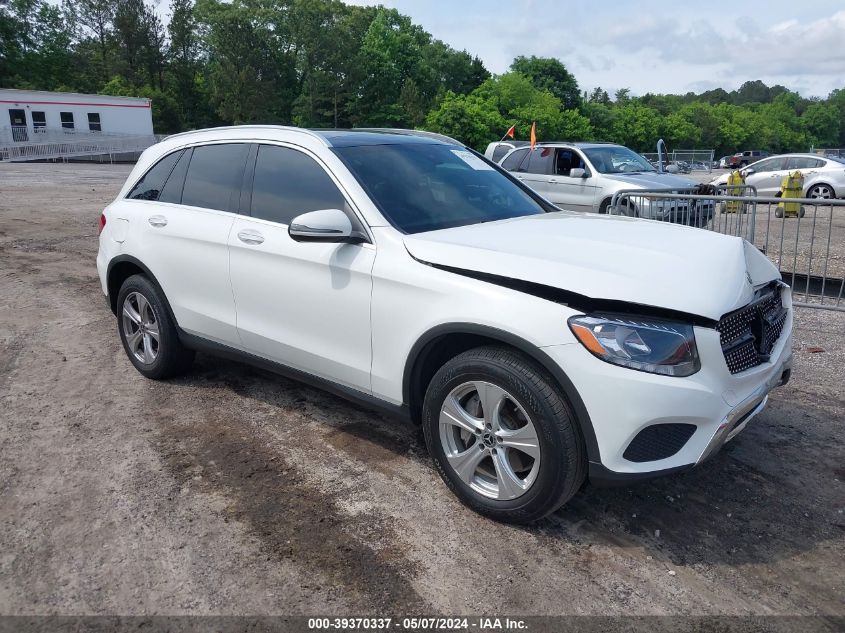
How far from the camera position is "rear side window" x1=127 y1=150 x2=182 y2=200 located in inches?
201

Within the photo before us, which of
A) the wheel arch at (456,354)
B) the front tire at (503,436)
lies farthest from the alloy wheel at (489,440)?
the wheel arch at (456,354)

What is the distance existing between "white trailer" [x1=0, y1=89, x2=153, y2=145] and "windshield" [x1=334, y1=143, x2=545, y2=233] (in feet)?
153

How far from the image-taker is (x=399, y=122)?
70812mm

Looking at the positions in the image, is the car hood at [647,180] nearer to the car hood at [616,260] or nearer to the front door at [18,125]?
the car hood at [616,260]

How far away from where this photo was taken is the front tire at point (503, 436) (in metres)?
2.99

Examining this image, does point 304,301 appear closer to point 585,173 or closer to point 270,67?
point 585,173

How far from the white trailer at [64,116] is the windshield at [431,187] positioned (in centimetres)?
4648

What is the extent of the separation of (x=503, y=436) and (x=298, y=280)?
1.50 m

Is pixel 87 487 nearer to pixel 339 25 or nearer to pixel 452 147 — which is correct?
pixel 452 147

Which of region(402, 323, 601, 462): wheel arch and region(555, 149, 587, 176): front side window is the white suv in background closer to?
region(555, 149, 587, 176): front side window

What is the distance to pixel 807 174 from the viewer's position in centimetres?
1991

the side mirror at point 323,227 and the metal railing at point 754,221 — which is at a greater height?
the side mirror at point 323,227

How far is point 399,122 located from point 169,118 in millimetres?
22368

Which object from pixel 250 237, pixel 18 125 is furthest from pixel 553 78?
pixel 250 237
